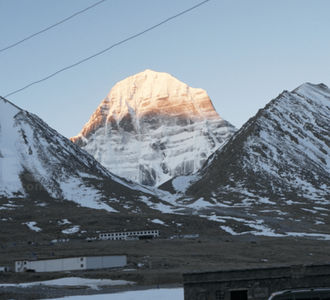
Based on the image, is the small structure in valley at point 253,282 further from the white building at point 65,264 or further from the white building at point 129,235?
the white building at point 129,235

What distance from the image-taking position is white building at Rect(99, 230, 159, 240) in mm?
178625

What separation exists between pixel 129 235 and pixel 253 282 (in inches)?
5523

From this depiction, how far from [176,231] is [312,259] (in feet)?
223

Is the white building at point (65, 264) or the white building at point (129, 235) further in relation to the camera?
the white building at point (129, 235)

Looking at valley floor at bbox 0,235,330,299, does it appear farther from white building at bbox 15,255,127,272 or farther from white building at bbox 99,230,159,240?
white building at bbox 99,230,159,240

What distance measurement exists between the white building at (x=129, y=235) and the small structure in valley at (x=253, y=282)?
451 feet

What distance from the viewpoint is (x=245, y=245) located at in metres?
157

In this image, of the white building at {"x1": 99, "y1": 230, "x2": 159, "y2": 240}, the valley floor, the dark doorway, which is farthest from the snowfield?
the white building at {"x1": 99, "y1": 230, "x2": 159, "y2": 240}

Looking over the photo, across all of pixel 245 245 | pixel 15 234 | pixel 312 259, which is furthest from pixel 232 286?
pixel 15 234

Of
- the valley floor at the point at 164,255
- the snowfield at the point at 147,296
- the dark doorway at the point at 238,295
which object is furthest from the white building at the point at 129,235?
the dark doorway at the point at 238,295

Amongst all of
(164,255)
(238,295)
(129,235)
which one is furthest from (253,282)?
(129,235)

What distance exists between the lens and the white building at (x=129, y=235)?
586 feet

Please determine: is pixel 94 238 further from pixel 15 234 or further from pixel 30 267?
pixel 30 267

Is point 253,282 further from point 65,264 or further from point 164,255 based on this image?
point 164,255
